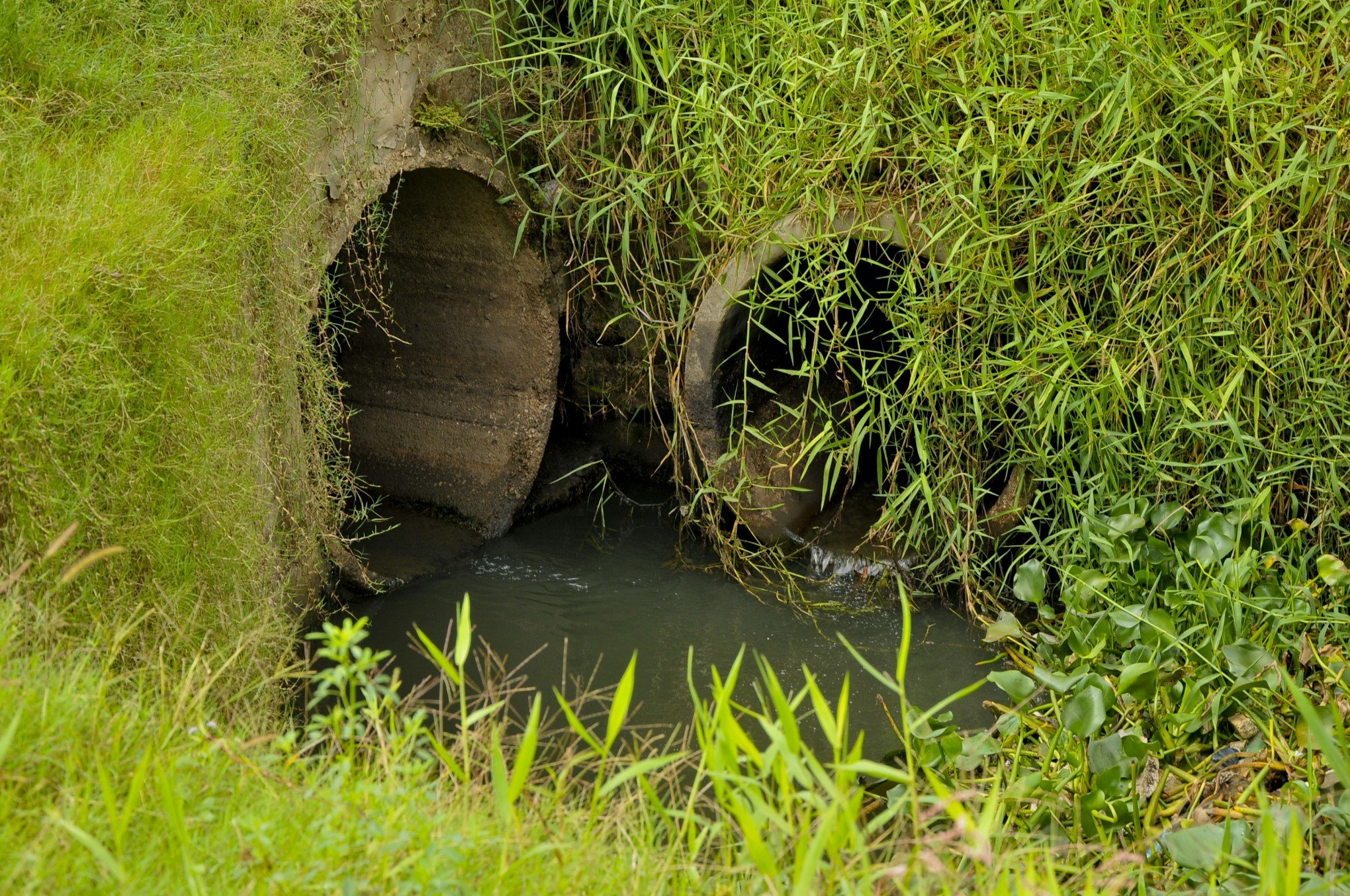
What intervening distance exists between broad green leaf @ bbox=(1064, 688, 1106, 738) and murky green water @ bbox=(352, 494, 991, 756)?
0.80 m

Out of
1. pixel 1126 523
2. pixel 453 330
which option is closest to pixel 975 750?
pixel 1126 523

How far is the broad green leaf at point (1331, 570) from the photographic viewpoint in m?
2.94

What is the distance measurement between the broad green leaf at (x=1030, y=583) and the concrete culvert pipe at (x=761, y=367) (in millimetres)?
528

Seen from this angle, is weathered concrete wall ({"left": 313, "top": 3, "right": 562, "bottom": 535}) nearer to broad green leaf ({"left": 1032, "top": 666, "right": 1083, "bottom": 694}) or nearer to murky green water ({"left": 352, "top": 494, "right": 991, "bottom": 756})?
murky green water ({"left": 352, "top": 494, "right": 991, "bottom": 756})

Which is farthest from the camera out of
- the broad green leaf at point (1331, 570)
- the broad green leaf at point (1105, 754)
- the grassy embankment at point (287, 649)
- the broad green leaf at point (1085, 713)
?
the broad green leaf at point (1331, 570)

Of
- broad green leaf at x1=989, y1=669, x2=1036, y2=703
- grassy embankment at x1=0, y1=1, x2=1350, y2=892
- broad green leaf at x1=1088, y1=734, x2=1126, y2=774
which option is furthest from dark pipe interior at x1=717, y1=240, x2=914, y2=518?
broad green leaf at x1=1088, y1=734, x2=1126, y2=774

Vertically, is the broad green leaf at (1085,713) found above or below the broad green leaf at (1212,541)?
below

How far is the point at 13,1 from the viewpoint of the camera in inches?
110

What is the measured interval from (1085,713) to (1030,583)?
624 millimetres

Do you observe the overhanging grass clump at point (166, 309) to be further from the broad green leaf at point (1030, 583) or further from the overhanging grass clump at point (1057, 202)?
the broad green leaf at point (1030, 583)

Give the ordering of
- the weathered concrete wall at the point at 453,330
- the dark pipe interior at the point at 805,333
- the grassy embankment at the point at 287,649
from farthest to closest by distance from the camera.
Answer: the weathered concrete wall at the point at 453,330 → the dark pipe interior at the point at 805,333 → the grassy embankment at the point at 287,649

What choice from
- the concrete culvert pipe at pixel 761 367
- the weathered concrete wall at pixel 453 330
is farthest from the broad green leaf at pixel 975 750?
the weathered concrete wall at pixel 453 330

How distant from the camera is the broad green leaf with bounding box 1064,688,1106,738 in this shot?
8.39ft

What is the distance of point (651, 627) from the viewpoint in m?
3.98
